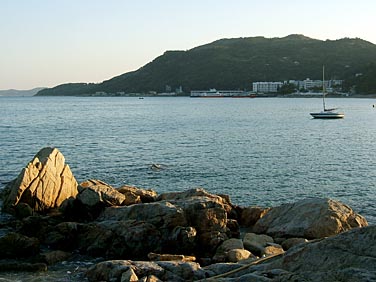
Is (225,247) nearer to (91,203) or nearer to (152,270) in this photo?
(152,270)

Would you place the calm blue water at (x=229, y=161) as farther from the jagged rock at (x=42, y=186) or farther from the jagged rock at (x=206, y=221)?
the jagged rock at (x=206, y=221)

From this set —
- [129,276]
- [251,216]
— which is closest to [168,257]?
[129,276]

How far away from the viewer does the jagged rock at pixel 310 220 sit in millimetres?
17672

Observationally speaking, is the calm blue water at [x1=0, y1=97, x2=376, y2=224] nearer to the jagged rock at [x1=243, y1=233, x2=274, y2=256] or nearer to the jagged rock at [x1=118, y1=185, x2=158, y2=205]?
the jagged rock at [x1=118, y1=185, x2=158, y2=205]

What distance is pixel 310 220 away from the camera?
1814 centimetres

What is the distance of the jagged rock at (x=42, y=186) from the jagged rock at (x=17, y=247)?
5.51 meters

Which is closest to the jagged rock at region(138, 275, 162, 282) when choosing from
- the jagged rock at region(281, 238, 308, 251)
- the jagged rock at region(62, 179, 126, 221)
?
the jagged rock at region(281, 238, 308, 251)

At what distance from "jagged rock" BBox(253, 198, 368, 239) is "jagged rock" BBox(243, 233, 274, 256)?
1.00m

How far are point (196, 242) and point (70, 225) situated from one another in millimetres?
5093

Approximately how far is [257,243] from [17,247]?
8.42 m

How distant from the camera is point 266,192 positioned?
1144 inches

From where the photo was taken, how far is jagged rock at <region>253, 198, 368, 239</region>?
17.7 metres

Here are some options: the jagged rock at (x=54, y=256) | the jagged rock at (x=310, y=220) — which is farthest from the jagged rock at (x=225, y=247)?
the jagged rock at (x=54, y=256)

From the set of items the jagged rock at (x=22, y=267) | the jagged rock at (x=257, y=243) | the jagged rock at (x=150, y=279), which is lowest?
the jagged rock at (x=22, y=267)
